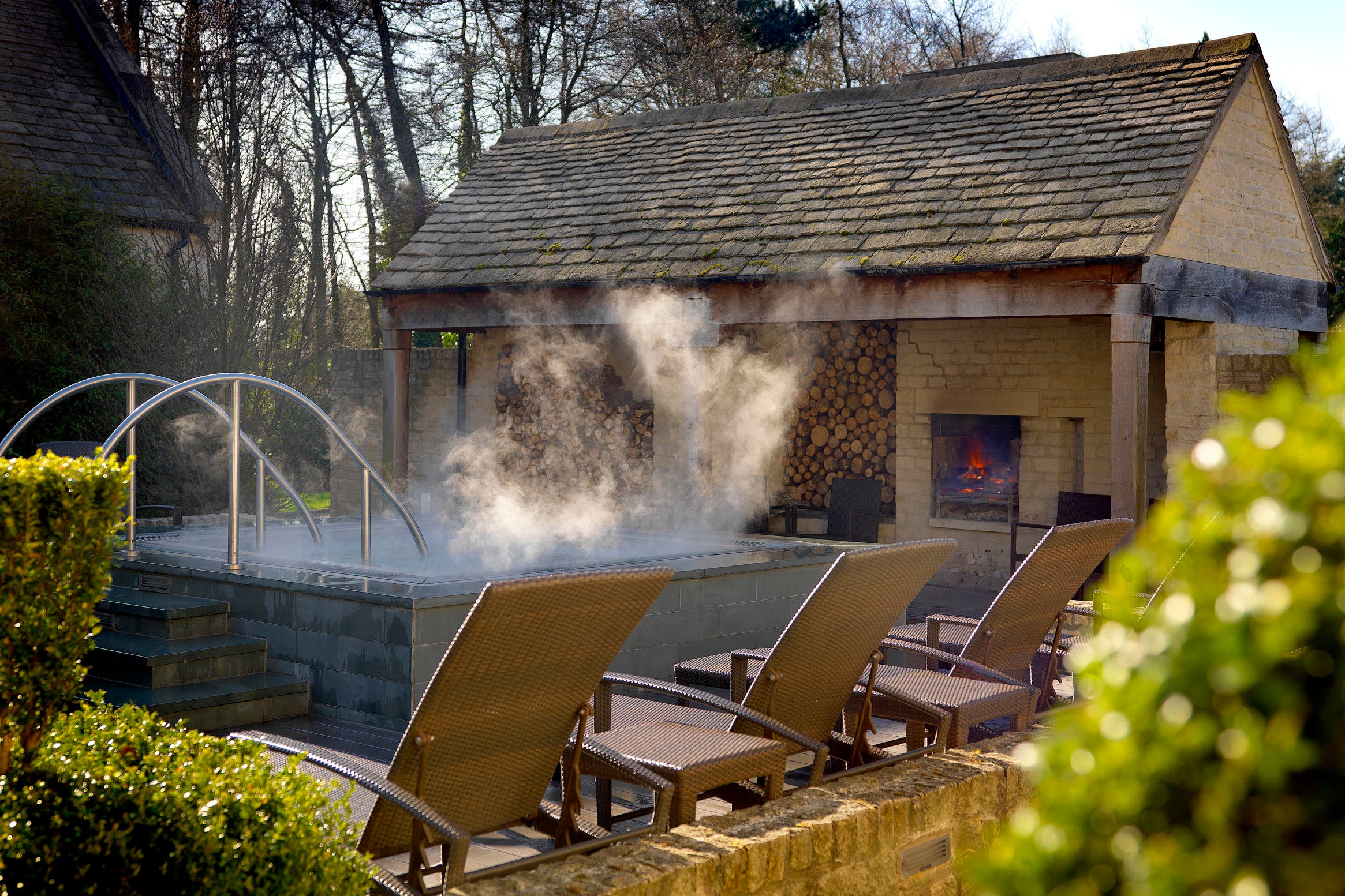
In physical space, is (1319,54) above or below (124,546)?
above

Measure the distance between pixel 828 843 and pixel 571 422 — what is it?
1057cm

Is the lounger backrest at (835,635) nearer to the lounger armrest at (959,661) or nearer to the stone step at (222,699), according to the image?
the lounger armrest at (959,661)

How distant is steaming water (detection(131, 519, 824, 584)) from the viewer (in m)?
→ 6.02

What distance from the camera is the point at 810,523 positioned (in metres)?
12.4

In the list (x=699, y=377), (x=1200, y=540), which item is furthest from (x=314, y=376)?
(x=1200, y=540)

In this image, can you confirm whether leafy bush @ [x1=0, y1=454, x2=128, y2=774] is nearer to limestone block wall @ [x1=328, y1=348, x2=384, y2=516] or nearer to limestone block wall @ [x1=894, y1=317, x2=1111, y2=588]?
limestone block wall @ [x1=894, y1=317, x2=1111, y2=588]

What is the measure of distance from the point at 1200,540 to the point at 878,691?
321cm

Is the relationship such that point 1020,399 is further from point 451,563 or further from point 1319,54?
point 1319,54

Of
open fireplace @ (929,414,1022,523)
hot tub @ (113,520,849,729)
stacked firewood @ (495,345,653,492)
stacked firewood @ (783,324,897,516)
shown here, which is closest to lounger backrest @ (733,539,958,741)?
hot tub @ (113,520,849,729)

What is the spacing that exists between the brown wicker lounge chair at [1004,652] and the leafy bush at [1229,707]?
10.1ft

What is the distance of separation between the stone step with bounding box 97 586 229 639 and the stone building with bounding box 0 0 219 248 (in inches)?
283

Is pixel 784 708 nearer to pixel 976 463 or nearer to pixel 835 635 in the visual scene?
pixel 835 635

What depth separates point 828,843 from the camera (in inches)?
118

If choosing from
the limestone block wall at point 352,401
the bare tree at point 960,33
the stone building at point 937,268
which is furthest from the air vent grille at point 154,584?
the bare tree at point 960,33
